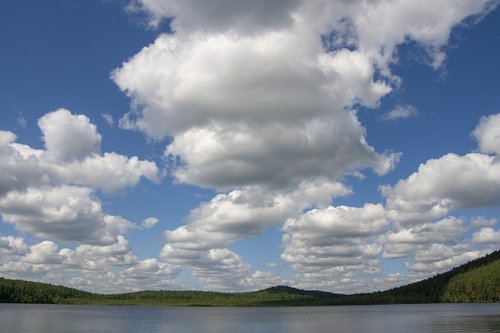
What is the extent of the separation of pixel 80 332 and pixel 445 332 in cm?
6526

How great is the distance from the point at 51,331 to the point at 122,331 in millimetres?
14031

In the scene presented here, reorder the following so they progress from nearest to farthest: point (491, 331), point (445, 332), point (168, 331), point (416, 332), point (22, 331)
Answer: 1. point (491, 331)
2. point (445, 332)
3. point (416, 332)
4. point (22, 331)
5. point (168, 331)

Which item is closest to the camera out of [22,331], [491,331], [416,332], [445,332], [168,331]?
[491,331]

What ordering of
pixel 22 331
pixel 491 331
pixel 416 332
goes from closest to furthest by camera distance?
pixel 491 331
pixel 416 332
pixel 22 331

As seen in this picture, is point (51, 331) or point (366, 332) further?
point (51, 331)

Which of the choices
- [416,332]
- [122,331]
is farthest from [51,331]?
[416,332]

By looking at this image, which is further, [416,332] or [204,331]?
[204,331]

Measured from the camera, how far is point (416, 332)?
8444 centimetres

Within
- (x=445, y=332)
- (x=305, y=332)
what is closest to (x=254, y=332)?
(x=305, y=332)

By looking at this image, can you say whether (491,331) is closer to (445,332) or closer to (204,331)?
(445,332)

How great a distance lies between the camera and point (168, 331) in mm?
99438

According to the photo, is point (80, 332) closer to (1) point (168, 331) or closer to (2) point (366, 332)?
(1) point (168, 331)

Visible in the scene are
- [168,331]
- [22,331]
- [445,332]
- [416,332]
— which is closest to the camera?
[445,332]

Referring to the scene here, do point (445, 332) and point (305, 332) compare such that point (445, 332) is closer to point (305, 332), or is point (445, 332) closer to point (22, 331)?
point (305, 332)
